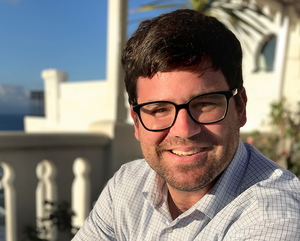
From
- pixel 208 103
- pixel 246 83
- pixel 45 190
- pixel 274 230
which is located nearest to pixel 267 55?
pixel 246 83

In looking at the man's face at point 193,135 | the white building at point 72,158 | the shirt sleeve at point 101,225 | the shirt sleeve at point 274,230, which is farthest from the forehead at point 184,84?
the white building at point 72,158

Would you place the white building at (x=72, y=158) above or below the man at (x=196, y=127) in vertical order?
below

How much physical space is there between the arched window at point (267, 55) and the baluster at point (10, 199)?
6778 millimetres

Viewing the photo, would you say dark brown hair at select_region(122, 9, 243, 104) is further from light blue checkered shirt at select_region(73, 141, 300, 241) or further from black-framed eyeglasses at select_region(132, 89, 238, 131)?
light blue checkered shirt at select_region(73, 141, 300, 241)

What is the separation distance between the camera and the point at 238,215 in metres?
0.85

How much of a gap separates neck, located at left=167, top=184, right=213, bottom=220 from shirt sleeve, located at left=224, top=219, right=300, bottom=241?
296 mm

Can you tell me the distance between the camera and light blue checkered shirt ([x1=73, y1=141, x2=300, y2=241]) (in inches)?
29.6

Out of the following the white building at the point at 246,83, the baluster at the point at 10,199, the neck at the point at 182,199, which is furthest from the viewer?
the white building at the point at 246,83

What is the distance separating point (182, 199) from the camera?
1.09 metres

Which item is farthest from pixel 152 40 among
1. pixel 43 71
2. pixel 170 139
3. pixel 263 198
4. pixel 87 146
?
pixel 43 71

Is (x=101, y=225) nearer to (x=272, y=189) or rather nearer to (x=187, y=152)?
(x=187, y=152)

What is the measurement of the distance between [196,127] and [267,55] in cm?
705

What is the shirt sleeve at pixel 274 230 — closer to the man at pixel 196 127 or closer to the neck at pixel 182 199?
the man at pixel 196 127

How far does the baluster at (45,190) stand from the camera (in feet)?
7.45
